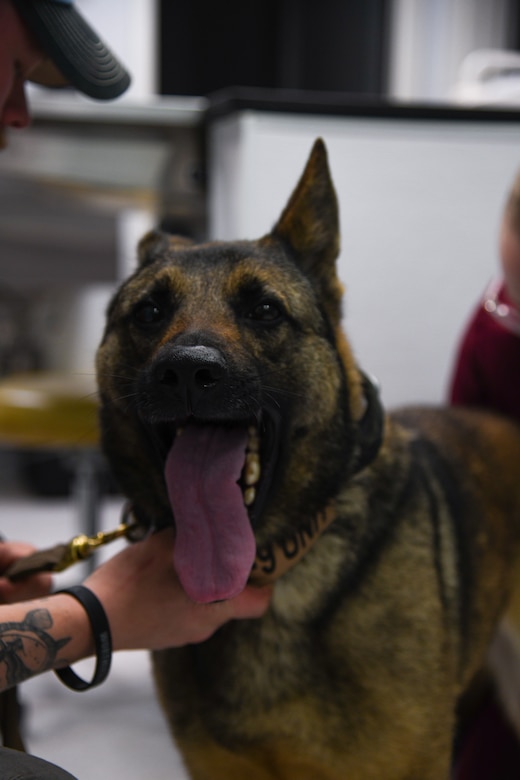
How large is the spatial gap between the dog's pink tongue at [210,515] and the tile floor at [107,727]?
0.66 ft

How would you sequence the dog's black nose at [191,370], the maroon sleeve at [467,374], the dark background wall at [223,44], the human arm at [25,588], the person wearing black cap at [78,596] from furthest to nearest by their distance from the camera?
the dark background wall at [223,44] < the maroon sleeve at [467,374] < the human arm at [25,588] < the person wearing black cap at [78,596] < the dog's black nose at [191,370]

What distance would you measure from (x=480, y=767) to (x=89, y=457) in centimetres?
143

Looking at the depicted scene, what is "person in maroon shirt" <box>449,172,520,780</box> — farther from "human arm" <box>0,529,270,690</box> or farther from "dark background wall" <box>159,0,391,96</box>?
"dark background wall" <box>159,0,391,96</box>

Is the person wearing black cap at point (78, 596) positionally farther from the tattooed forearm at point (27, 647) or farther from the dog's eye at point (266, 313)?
the dog's eye at point (266, 313)

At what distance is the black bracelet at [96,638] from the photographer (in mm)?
925

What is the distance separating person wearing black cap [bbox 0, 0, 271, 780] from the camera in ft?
2.95

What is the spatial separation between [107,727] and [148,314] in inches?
22.2

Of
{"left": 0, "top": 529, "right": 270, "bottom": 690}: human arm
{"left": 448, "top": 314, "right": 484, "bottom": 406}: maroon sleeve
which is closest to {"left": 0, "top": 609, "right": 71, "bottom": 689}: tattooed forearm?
{"left": 0, "top": 529, "right": 270, "bottom": 690}: human arm

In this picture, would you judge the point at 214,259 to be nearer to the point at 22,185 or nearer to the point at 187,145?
the point at 187,145

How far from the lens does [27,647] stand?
0.89 m

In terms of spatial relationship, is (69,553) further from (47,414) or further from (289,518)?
(47,414)

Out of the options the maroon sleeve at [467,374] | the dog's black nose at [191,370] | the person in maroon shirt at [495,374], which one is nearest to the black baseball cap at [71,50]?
the dog's black nose at [191,370]

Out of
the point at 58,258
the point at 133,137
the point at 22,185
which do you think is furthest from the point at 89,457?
the point at 58,258

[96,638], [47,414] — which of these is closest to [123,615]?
[96,638]
